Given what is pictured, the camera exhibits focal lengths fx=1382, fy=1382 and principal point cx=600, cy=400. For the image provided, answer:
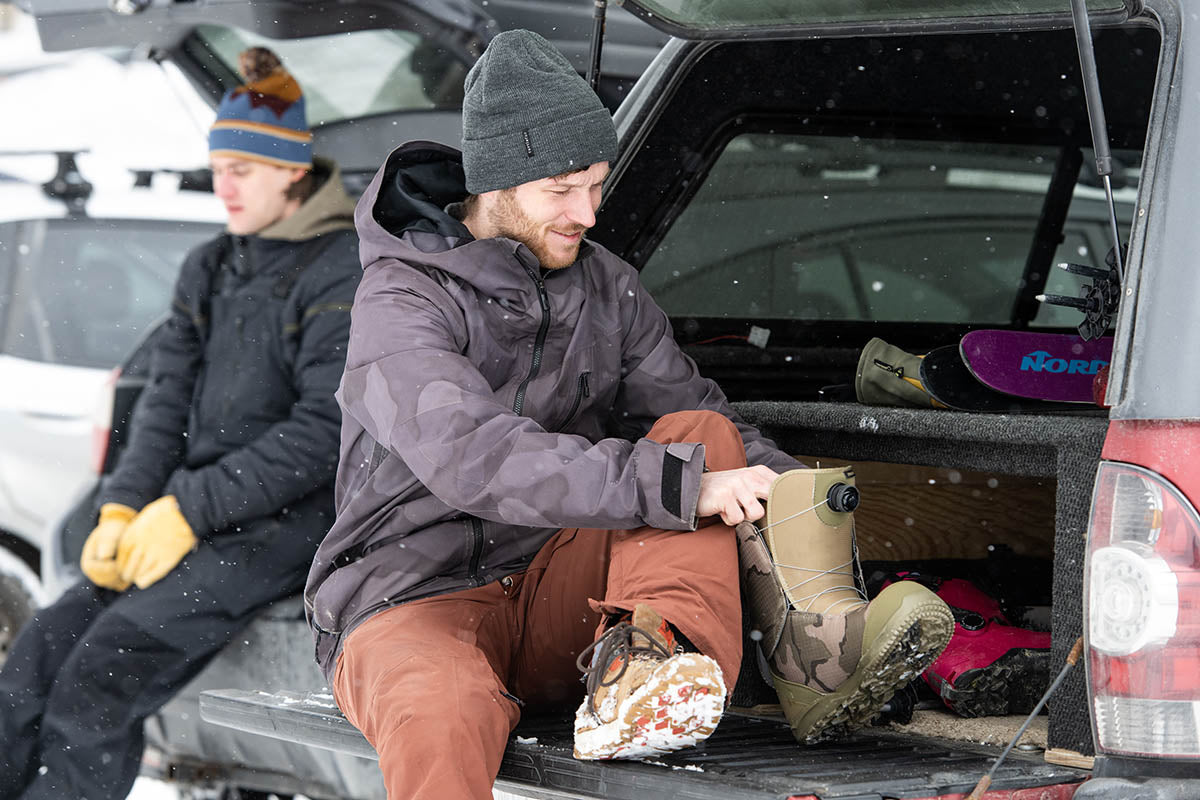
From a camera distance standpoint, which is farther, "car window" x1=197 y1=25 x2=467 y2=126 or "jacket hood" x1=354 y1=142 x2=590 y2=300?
"car window" x1=197 y1=25 x2=467 y2=126

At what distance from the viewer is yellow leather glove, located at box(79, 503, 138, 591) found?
4.03 m

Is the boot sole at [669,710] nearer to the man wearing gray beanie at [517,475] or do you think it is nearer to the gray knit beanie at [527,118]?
the man wearing gray beanie at [517,475]

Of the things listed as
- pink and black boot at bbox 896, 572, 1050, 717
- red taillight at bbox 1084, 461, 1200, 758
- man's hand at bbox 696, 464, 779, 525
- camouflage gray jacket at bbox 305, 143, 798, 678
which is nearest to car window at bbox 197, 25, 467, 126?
camouflage gray jacket at bbox 305, 143, 798, 678

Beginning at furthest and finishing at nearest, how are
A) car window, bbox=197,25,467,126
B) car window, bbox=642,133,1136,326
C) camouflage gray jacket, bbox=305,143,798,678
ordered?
1. car window, bbox=197,25,467,126
2. car window, bbox=642,133,1136,326
3. camouflage gray jacket, bbox=305,143,798,678

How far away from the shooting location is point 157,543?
393cm

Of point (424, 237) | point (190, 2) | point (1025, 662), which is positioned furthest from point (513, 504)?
point (190, 2)

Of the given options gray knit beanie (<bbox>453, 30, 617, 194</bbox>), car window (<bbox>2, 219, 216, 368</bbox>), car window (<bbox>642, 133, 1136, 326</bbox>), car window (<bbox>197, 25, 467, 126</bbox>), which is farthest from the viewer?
car window (<bbox>197, 25, 467, 126</bbox>)

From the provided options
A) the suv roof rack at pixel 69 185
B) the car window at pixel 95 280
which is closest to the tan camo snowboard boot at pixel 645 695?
the car window at pixel 95 280

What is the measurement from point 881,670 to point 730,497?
348mm

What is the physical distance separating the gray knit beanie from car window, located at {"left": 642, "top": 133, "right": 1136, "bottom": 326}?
115cm

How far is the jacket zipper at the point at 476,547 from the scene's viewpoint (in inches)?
96.2

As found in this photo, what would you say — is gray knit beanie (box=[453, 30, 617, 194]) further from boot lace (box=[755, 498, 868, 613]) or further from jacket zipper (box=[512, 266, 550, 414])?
boot lace (box=[755, 498, 868, 613])

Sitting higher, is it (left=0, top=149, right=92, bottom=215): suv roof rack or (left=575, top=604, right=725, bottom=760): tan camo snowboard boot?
(left=575, top=604, right=725, bottom=760): tan camo snowboard boot

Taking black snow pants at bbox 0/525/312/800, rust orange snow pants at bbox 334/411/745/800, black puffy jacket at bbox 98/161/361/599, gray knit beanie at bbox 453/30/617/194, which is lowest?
black snow pants at bbox 0/525/312/800
